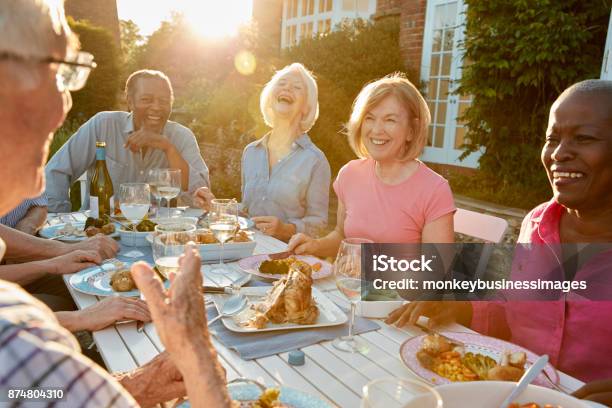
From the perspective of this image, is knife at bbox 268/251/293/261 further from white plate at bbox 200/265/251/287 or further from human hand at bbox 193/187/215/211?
human hand at bbox 193/187/215/211

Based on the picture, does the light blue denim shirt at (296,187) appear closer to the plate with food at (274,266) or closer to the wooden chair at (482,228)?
the wooden chair at (482,228)

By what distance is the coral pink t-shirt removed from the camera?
2764 millimetres

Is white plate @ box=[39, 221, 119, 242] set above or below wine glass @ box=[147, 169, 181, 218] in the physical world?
below

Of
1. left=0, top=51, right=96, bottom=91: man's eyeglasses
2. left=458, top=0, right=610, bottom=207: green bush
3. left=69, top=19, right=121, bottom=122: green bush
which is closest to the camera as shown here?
left=0, top=51, right=96, bottom=91: man's eyeglasses

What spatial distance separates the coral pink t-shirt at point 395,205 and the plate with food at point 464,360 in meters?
1.26

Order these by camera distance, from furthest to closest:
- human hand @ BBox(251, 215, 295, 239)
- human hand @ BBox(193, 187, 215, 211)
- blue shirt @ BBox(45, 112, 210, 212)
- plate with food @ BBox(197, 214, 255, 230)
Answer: blue shirt @ BBox(45, 112, 210, 212) → human hand @ BBox(193, 187, 215, 211) → human hand @ BBox(251, 215, 295, 239) → plate with food @ BBox(197, 214, 255, 230)

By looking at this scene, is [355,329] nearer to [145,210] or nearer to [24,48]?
[24,48]

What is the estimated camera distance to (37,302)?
0.64 metres

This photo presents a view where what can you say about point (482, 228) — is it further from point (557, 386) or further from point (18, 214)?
point (18, 214)

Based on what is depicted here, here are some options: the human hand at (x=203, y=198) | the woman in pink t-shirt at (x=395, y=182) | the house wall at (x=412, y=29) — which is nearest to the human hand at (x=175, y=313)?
the woman in pink t-shirt at (x=395, y=182)

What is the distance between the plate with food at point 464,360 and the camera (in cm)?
136

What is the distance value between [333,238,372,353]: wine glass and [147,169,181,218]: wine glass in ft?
6.15

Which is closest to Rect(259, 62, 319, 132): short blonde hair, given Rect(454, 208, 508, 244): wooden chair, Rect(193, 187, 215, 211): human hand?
Rect(193, 187, 215, 211): human hand

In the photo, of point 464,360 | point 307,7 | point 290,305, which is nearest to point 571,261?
point 464,360
